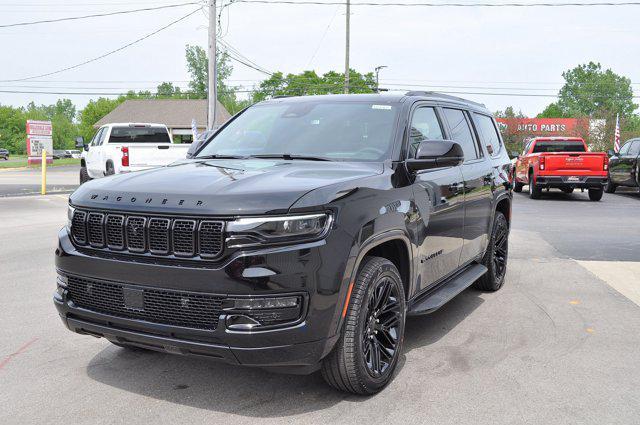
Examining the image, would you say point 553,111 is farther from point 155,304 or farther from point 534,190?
point 155,304

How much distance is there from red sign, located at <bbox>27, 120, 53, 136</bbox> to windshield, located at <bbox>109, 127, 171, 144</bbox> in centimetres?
3120

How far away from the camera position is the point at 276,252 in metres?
3.19

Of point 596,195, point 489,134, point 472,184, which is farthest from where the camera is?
point 596,195

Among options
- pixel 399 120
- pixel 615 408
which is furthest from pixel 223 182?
pixel 615 408

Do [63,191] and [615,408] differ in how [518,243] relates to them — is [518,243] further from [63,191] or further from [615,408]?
[63,191]

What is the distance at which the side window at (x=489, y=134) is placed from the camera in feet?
21.2

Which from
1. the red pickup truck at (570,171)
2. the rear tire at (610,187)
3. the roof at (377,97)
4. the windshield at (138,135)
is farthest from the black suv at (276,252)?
the rear tire at (610,187)

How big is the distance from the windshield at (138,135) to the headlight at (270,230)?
16096 mm

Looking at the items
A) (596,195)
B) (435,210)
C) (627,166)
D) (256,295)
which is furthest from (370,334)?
(627,166)

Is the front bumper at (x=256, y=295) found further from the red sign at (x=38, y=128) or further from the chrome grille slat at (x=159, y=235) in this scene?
the red sign at (x=38, y=128)

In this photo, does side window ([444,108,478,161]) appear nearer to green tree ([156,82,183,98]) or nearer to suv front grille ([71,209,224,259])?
suv front grille ([71,209,224,259])

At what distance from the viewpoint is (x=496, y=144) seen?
23.0ft

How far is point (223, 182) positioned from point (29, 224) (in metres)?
9.36

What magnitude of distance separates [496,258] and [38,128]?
47162mm
